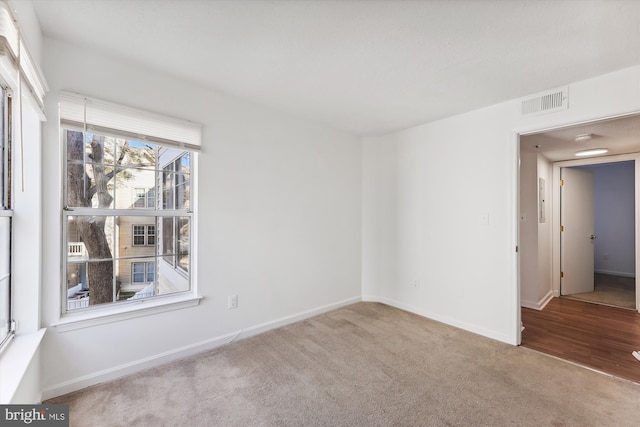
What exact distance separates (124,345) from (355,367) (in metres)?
1.81

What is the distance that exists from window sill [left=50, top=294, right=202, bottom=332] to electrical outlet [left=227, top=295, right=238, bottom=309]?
0.30 m

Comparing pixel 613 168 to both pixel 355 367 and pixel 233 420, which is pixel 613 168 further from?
pixel 233 420

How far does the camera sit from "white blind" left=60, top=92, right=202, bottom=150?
192 centimetres

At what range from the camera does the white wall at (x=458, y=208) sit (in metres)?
2.67

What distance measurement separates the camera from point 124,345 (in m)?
2.14

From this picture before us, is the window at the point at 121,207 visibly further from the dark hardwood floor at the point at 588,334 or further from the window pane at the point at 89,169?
the dark hardwood floor at the point at 588,334

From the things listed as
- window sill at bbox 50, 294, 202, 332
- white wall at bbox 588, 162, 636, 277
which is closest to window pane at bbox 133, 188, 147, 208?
window sill at bbox 50, 294, 202, 332

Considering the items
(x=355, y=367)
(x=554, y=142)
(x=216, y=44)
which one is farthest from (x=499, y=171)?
(x=216, y=44)

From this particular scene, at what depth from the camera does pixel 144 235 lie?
7.61ft

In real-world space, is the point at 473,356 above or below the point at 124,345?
below

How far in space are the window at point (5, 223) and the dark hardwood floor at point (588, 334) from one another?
4019 mm

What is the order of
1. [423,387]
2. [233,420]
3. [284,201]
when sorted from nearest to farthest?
1. [233,420]
2. [423,387]
3. [284,201]

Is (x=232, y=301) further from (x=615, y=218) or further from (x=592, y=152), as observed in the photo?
(x=615, y=218)

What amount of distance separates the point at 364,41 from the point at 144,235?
2241mm
